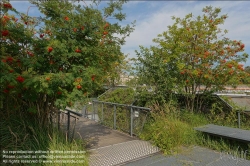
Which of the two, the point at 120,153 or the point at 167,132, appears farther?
the point at 167,132

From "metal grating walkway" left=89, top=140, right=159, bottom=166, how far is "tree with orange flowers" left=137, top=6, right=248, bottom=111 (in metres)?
1.88

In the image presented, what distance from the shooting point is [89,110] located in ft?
27.0

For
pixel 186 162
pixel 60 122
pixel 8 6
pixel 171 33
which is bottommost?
pixel 186 162

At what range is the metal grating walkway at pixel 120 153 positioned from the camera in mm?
3589

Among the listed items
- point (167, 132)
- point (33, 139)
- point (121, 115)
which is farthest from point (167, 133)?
point (33, 139)

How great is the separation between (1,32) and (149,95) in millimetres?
4170

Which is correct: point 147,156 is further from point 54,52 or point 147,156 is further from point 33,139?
point 54,52

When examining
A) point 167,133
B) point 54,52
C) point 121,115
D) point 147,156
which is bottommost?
point 147,156

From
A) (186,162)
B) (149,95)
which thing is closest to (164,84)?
(149,95)

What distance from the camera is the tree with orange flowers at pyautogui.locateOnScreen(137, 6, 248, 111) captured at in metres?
5.50

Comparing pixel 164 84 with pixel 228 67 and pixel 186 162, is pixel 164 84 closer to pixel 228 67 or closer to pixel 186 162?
pixel 228 67

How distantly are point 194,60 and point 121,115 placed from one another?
2.97 metres

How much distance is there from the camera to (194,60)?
5691 mm

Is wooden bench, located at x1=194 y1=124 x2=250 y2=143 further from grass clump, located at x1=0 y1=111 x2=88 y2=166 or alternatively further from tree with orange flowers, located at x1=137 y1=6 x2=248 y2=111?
grass clump, located at x1=0 y1=111 x2=88 y2=166
